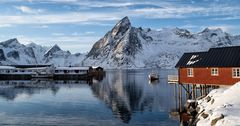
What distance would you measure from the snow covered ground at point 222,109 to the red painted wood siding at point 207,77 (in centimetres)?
919

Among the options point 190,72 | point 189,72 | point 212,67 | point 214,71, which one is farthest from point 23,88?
point 214,71

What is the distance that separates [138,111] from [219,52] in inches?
684

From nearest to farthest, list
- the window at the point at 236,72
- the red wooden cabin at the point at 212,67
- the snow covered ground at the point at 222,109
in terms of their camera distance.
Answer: the snow covered ground at the point at 222,109, the window at the point at 236,72, the red wooden cabin at the point at 212,67

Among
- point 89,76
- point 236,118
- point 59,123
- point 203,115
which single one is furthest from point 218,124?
point 89,76

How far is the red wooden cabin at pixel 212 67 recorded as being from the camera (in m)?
52.9

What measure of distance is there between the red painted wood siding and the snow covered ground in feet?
30.2

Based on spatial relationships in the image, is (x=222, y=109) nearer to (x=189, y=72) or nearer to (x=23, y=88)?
(x=189, y=72)

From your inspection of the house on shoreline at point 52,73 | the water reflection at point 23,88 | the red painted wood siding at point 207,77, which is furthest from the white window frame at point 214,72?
the house on shoreline at point 52,73

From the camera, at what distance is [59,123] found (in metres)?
50.6

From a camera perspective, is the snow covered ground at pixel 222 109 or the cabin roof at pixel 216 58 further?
the cabin roof at pixel 216 58

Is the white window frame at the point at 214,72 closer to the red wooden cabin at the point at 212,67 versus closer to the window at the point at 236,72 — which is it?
the red wooden cabin at the point at 212,67

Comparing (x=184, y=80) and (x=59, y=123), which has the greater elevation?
(x=184, y=80)

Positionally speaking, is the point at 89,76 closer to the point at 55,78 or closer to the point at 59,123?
the point at 55,78

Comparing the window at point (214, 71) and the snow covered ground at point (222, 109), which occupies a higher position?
the window at point (214, 71)
